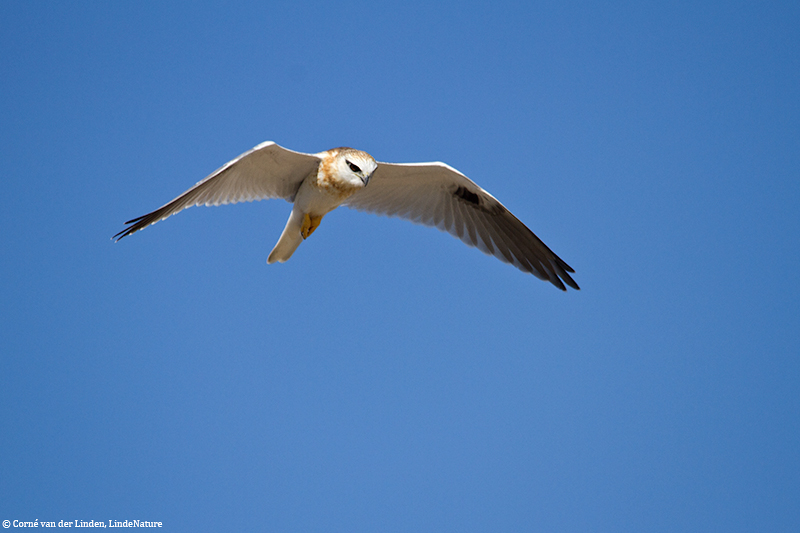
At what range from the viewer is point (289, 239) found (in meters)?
7.19

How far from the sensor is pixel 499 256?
778cm

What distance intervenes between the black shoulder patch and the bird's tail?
2.02 m

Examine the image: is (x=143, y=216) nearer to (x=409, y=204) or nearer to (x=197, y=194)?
(x=197, y=194)

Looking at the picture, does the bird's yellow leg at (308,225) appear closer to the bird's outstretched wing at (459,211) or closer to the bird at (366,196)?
the bird at (366,196)

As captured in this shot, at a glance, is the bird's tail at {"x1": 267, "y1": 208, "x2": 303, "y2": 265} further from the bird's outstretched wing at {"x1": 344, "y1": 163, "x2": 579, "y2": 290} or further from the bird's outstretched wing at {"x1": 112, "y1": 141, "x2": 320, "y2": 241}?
the bird's outstretched wing at {"x1": 344, "y1": 163, "x2": 579, "y2": 290}

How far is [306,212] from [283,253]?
1.80ft

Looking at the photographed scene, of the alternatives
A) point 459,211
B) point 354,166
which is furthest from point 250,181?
point 459,211

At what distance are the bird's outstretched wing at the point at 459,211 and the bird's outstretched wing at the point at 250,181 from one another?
94 centimetres

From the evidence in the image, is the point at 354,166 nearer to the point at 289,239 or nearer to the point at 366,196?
the point at 289,239

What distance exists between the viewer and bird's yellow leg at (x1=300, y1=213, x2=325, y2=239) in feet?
23.5

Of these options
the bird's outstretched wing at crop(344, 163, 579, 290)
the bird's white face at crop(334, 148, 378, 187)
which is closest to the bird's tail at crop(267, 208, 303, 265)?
the bird's white face at crop(334, 148, 378, 187)

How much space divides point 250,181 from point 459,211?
8.53 ft

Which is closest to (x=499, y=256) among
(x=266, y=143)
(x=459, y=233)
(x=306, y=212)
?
(x=459, y=233)

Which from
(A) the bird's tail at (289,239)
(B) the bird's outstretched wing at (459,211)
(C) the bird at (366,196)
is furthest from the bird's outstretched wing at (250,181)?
(B) the bird's outstretched wing at (459,211)
